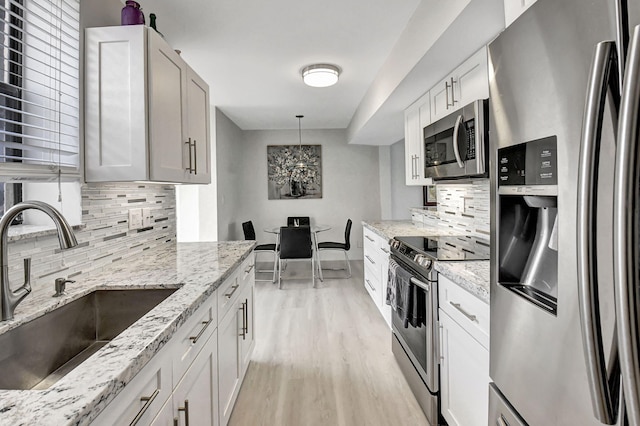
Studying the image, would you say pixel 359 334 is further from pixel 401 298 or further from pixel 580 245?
pixel 580 245

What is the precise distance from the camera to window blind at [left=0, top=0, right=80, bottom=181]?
1347 millimetres

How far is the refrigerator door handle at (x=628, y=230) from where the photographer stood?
1.64 ft

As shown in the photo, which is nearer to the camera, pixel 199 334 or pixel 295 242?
pixel 199 334

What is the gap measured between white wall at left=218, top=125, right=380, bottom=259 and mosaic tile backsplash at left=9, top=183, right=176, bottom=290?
3.55m

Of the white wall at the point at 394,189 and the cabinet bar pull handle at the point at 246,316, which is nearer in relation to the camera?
the cabinet bar pull handle at the point at 246,316

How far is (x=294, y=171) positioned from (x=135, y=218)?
4.17 meters

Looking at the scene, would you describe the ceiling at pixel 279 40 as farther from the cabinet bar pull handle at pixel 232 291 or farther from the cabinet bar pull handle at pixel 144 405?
the cabinet bar pull handle at pixel 144 405

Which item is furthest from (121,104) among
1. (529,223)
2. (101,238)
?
(529,223)

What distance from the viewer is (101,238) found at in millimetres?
1700

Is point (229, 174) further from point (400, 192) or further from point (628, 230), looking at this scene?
point (628, 230)

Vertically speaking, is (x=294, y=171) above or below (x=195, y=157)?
above

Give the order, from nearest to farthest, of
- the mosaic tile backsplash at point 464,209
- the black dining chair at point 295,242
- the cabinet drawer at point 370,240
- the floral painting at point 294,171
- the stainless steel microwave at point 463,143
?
the stainless steel microwave at point 463,143 → the mosaic tile backsplash at point 464,209 → the cabinet drawer at point 370,240 → the black dining chair at point 295,242 → the floral painting at point 294,171

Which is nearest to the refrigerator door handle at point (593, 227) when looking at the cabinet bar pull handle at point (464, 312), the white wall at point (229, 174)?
the cabinet bar pull handle at point (464, 312)

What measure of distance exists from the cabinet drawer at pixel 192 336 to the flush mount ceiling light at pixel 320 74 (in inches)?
93.1
